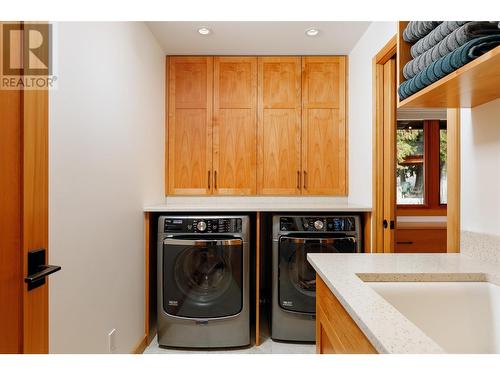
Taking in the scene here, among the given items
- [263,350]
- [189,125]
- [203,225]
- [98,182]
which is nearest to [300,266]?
[263,350]

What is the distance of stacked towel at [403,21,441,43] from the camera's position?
107 cm

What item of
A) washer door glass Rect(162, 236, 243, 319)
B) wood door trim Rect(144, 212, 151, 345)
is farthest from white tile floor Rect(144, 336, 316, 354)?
washer door glass Rect(162, 236, 243, 319)

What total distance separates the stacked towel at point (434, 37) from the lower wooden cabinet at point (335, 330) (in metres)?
0.89

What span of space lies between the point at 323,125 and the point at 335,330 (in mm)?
2222

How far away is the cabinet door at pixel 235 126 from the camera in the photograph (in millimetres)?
2865

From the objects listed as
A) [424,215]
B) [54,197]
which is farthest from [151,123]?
[424,215]

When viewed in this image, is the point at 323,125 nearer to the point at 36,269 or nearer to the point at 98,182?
the point at 98,182

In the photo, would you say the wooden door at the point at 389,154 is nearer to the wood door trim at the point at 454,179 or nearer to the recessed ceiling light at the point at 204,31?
the wood door trim at the point at 454,179

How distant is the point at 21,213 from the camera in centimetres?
89

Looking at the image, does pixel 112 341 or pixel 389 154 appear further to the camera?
pixel 389 154

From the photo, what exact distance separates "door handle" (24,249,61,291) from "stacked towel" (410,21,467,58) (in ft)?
4.65

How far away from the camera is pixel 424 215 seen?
3.83m

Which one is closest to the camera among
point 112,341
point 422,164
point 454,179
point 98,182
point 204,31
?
point 454,179

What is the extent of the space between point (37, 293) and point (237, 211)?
1484 millimetres
